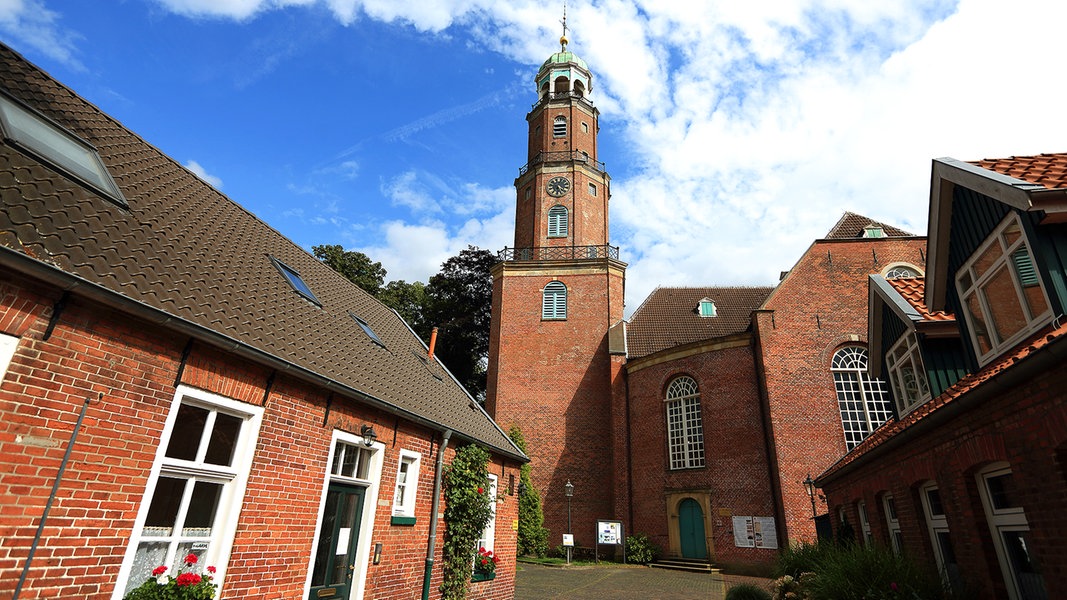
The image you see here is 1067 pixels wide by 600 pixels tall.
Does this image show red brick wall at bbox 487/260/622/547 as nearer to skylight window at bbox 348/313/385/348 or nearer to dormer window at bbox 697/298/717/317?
dormer window at bbox 697/298/717/317

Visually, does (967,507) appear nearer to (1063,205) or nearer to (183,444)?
(1063,205)

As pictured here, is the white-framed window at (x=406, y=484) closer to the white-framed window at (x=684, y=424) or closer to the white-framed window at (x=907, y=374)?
the white-framed window at (x=907, y=374)

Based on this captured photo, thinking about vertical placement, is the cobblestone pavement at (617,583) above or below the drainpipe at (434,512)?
below

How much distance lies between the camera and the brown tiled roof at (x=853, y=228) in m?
24.1

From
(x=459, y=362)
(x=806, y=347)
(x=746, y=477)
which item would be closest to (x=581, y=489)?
(x=746, y=477)

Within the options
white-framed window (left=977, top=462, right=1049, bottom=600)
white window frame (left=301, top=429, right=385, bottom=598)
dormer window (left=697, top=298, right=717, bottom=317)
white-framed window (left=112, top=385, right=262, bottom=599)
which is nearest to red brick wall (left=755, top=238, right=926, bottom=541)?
dormer window (left=697, top=298, right=717, bottom=317)

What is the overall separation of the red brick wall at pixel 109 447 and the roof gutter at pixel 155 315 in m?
0.18

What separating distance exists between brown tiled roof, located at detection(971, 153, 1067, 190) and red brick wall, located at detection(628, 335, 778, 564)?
16.1 meters

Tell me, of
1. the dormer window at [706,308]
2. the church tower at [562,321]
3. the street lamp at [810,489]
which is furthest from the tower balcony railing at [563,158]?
the street lamp at [810,489]

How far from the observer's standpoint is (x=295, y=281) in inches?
371

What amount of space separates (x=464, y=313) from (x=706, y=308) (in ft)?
55.5

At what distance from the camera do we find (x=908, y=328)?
966 cm

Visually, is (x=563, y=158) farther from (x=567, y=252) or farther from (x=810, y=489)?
(x=810, y=489)

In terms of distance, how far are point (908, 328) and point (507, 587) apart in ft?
31.4
